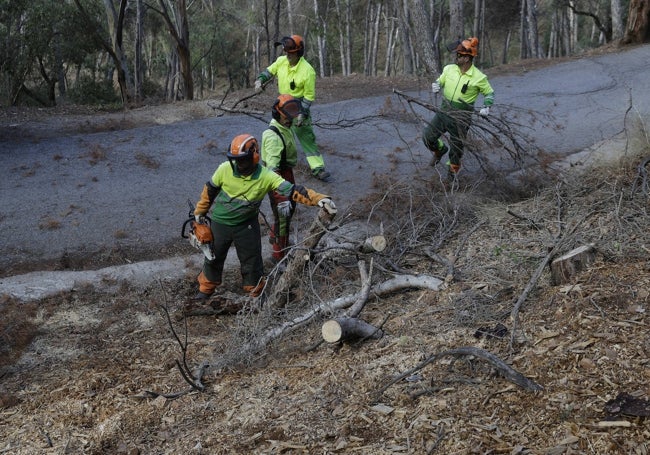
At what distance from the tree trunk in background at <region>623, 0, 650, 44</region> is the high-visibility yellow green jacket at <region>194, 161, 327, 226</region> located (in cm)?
1463

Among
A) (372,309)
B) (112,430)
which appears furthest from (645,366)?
(112,430)

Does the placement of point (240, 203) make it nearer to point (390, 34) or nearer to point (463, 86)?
point (463, 86)

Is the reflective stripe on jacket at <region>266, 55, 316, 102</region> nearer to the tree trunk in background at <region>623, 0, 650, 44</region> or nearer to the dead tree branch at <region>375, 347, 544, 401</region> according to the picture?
the dead tree branch at <region>375, 347, 544, 401</region>

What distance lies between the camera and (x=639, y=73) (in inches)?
562

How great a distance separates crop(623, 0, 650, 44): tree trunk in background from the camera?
17297 mm

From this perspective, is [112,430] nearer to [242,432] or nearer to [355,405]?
[242,432]

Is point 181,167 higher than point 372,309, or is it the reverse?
point 181,167

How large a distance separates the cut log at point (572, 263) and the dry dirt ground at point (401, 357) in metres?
0.06

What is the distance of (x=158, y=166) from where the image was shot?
34.3 feet

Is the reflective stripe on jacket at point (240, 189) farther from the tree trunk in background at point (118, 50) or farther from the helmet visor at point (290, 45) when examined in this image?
the tree trunk in background at point (118, 50)

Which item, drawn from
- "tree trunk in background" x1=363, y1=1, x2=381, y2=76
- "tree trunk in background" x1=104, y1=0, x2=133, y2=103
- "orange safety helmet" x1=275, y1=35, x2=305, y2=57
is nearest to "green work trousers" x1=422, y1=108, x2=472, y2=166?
"orange safety helmet" x1=275, y1=35, x2=305, y2=57

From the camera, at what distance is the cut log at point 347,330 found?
4.98 meters

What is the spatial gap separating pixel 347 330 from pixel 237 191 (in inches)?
79.4

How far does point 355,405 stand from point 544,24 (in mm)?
46675
